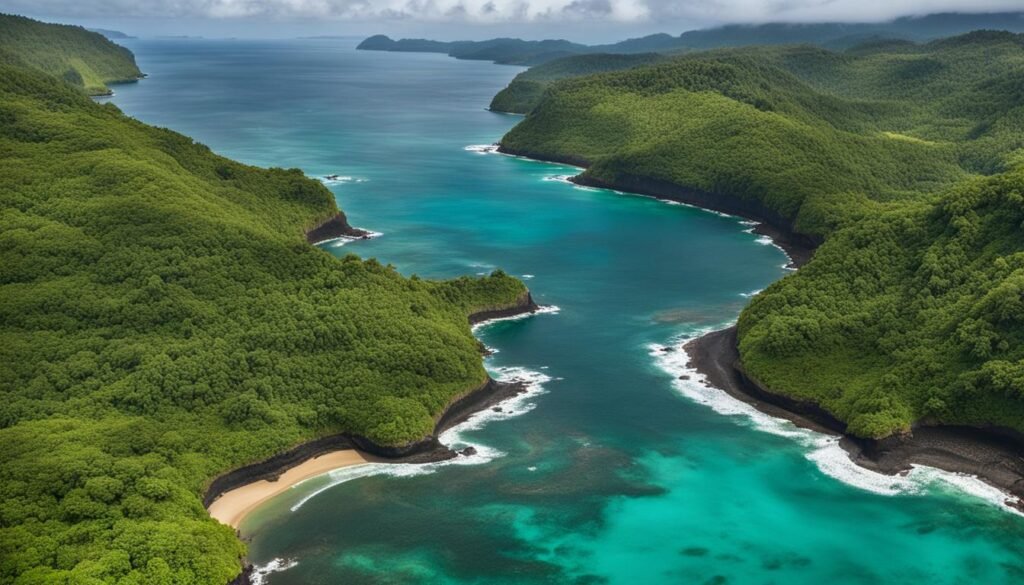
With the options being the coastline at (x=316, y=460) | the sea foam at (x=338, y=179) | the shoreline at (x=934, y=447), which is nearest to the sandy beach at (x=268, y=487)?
the coastline at (x=316, y=460)

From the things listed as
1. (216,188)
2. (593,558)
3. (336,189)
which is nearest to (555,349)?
(593,558)

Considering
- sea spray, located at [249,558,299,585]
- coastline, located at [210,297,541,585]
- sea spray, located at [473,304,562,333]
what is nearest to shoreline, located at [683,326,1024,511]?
coastline, located at [210,297,541,585]

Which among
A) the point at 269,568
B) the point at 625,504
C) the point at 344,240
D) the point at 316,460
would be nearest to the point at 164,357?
the point at 316,460

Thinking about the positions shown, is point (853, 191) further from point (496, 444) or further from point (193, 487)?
point (193, 487)

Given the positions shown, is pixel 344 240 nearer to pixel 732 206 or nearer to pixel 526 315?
pixel 526 315

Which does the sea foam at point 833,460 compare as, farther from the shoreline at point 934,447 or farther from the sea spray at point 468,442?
the sea spray at point 468,442

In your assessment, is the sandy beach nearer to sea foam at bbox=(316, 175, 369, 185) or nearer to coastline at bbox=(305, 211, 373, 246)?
coastline at bbox=(305, 211, 373, 246)
